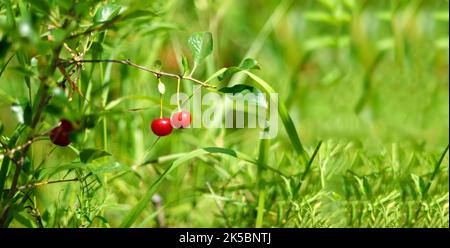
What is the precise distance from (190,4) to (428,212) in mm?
1306

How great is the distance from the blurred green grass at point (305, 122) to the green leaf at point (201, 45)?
0.37 m

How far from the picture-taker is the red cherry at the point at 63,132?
1.19 metres

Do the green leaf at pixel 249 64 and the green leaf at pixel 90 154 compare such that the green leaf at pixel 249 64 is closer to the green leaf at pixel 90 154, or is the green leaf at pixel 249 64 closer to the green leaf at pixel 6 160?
the green leaf at pixel 90 154

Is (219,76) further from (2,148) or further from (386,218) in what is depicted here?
(386,218)

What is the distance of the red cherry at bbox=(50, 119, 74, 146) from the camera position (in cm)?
119

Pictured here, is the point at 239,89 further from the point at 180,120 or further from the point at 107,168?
the point at 107,168

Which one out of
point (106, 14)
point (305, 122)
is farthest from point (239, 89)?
point (305, 122)

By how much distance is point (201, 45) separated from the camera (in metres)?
1.30

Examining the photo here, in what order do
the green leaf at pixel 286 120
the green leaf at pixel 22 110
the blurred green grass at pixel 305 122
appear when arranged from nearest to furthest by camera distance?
1. the green leaf at pixel 22 110
2. the green leaf at pixel 286 120
3. the blurred green grass at pixel 305 122

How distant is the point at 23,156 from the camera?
4.12ft

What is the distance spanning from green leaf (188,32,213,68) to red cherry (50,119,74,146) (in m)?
0.25
